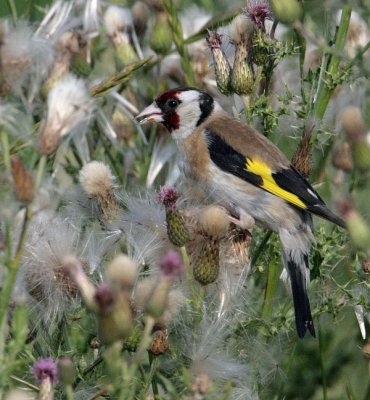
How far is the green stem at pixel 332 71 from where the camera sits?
307cm

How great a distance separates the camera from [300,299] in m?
2.98

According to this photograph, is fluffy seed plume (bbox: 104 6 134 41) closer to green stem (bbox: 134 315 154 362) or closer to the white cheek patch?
the white cheek patch

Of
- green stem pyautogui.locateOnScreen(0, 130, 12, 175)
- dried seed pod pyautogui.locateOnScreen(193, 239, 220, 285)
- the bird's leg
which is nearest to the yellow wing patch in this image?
the bird's leg

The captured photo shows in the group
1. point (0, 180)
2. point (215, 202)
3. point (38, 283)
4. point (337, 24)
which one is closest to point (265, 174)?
point (215, 202)

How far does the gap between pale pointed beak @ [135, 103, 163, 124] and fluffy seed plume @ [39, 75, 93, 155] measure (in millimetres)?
1558

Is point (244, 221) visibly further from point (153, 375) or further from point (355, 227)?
point (355, 227)

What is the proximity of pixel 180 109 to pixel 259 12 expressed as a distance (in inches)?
29.3

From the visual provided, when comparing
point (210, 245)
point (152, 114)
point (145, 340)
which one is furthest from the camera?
point (152, 114)

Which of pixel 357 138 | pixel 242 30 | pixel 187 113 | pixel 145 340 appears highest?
pixel 145 340

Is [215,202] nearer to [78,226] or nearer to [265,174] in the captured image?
[265,174]

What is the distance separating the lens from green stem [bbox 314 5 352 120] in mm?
3072

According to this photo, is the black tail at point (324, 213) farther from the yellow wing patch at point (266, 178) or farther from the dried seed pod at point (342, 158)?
the dried seed pod at point (342, 158)

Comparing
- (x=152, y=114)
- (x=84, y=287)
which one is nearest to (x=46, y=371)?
(x=84, y=287)

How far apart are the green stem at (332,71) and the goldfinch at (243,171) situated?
0.65 feet
